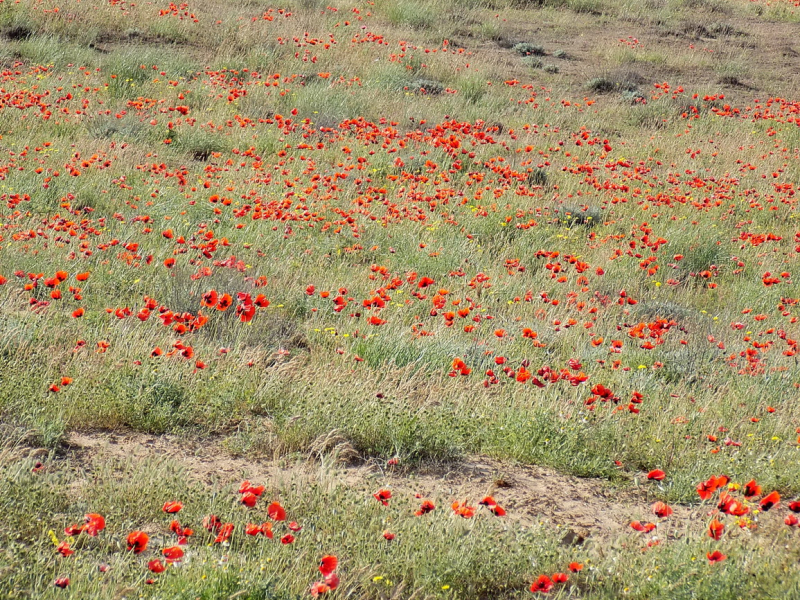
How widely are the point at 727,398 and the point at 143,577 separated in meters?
3.53

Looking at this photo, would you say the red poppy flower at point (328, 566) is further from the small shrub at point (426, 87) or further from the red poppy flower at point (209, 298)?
the small shrub at point (426, 87)

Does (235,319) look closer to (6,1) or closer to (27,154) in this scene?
(27,154)

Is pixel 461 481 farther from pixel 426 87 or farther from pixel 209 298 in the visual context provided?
pixel 426 87

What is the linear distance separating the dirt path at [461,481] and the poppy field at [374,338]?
0.02m

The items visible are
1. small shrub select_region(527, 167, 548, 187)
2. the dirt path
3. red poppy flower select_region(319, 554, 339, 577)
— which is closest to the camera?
red poppy flower select_region(319, 554, 339, 577)

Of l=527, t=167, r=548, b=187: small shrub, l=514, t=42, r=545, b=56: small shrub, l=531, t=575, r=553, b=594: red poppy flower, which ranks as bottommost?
l=531, t=575, r=553, b=594: red poppy flower

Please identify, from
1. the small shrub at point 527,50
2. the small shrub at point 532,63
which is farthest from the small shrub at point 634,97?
the small shrub at point 527,50

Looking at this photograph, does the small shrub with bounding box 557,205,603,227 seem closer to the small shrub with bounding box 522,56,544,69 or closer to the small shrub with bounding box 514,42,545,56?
the small shrub with bounding box 522,56,544,69

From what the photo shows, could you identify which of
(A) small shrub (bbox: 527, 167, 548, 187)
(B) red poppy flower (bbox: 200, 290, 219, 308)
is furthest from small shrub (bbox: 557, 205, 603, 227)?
(B) red poppy flower (bbox: 200, 290, 219, 308)

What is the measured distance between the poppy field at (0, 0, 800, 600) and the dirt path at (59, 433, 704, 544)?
0.8 inches

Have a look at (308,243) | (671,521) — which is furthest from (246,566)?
(308,243)

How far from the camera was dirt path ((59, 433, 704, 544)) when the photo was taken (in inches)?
135

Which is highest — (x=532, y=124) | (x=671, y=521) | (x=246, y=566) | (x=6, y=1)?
(x=6, y=1)

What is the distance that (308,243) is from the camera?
6906 millimetres
